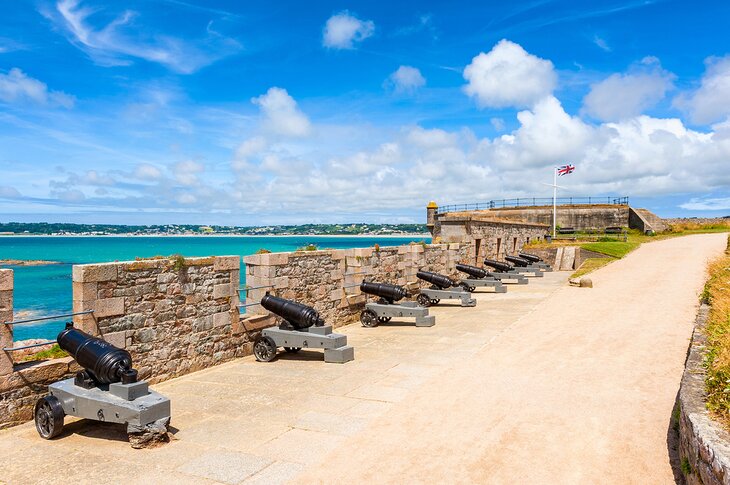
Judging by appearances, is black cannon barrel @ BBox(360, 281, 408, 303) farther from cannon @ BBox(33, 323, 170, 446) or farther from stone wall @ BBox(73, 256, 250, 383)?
cannon @ BBox(33, 323, 170, 446)

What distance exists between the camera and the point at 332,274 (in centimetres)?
1101

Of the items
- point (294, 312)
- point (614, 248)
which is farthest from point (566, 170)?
point (294, 312)

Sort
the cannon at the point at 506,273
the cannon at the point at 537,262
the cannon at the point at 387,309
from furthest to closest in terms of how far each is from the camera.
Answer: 1. the cannon at the point at 537,262
2. the cannon at the point at 506,273
3. the cannon at the point at 387,309

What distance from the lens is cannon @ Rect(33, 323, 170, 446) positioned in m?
4.82

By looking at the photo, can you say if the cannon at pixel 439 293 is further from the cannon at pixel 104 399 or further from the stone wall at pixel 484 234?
the cannon at pixel 104 399

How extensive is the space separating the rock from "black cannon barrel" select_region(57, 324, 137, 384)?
19.8 inches

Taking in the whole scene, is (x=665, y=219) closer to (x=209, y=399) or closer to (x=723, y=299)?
(x=723, y=299)

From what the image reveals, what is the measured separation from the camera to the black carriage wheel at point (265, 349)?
8.10m

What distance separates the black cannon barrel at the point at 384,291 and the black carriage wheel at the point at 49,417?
7220 mm

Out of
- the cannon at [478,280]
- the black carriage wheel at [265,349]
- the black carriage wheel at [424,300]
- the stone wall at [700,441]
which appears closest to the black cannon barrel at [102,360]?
the black carriage wheel at [265,349]

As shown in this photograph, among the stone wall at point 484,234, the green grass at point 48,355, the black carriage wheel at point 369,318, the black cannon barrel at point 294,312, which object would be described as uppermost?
the stone wall at point 484,234

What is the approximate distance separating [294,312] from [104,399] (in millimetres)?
3562

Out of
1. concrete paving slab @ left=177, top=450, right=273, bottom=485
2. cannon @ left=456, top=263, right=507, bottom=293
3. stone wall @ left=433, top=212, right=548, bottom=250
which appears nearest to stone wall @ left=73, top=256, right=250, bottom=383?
concrete paving slab @ left=177, top=450, right=273, bottom=485

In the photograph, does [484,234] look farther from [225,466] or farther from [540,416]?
[225,466]
